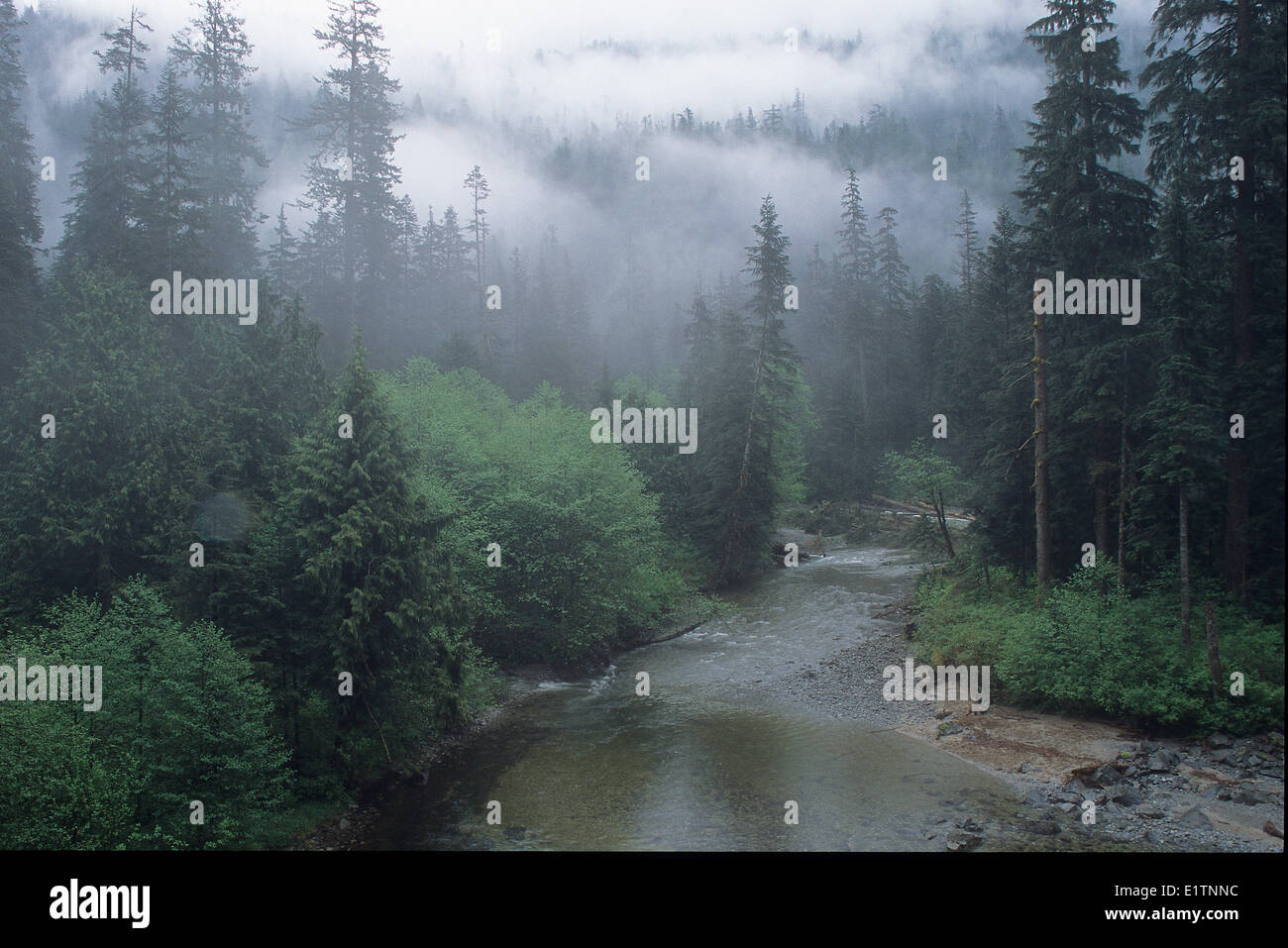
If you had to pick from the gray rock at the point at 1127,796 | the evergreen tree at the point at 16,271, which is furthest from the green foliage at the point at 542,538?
the gray rock at the point at 1127,796

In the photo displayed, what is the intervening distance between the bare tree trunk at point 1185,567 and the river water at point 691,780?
20.0 feet

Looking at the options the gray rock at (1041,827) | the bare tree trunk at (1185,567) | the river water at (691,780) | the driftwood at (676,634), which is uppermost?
the bare tree trunk at (1185,567)

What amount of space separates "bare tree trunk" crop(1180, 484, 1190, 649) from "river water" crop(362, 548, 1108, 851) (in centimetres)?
609

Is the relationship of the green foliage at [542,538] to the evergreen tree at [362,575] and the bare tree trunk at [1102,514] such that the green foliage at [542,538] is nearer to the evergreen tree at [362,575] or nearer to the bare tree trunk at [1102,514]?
the evergreen tree at [362,575]

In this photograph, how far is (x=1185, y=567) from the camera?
1783cm

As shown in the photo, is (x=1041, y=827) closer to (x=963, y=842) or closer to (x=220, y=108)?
(x=963, y=842)

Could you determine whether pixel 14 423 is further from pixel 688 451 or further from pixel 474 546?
pixel 688 451

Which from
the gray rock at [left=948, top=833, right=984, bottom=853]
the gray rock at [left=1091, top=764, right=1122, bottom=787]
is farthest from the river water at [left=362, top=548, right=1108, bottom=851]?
the gray rock at [left=1091, top=764, right=1122, bottom=787]

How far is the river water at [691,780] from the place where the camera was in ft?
49.5

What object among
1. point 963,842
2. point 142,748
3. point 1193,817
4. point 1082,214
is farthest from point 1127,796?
point 142,748
